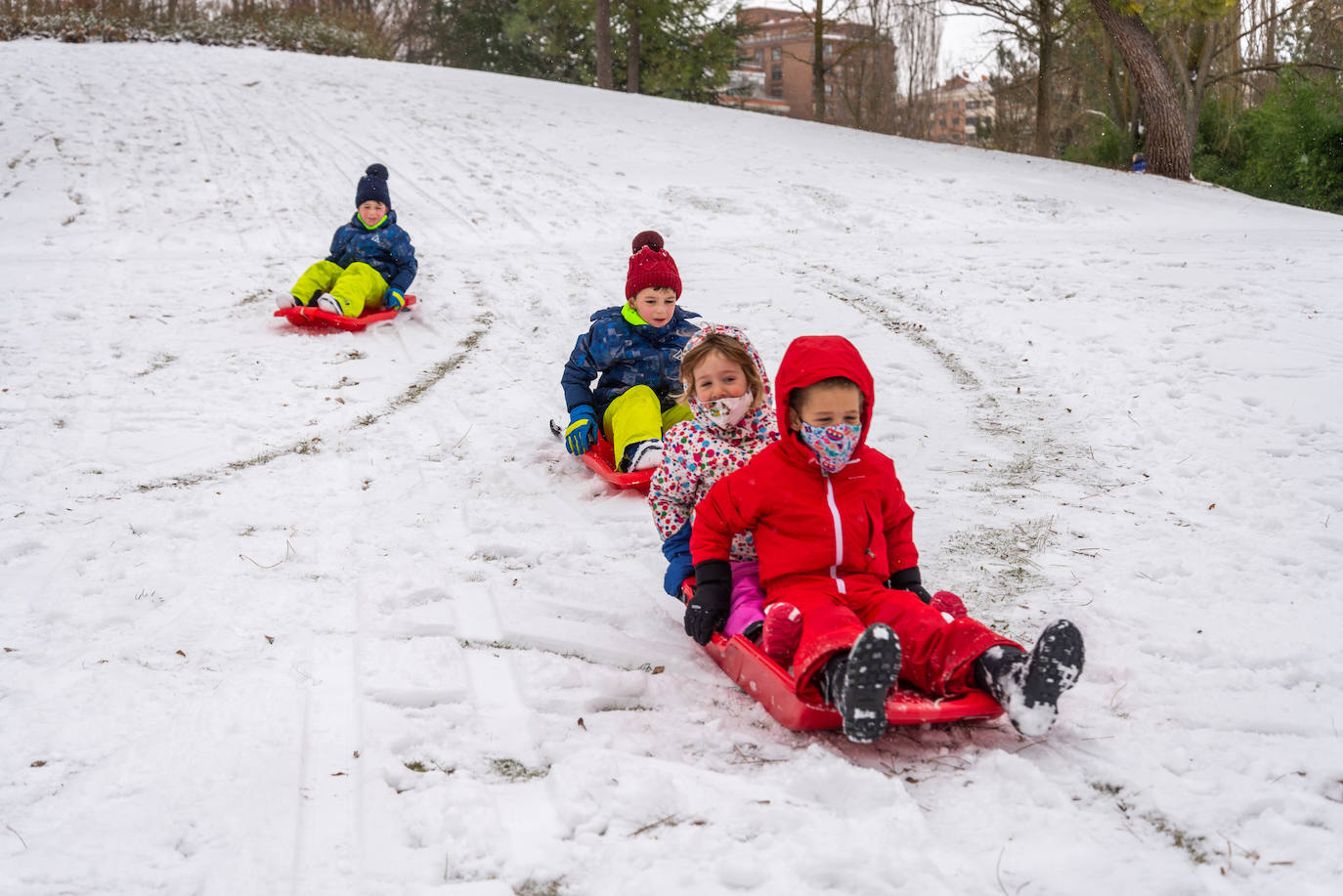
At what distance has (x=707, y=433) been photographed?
3.20 meters

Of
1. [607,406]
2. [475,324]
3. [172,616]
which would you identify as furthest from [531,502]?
[475,324]

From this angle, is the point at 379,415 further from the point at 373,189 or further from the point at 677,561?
the point at 677,561

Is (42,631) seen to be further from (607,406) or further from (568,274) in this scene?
(568,274)

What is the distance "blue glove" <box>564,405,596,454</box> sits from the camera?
444cm

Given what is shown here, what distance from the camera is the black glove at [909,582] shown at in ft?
8.89

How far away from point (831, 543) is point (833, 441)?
28 centimetres

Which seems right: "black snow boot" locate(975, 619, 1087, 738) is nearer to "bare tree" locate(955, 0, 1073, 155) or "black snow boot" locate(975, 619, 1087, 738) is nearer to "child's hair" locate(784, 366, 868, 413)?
"child's hair" locate(784, 366, 868, 413)

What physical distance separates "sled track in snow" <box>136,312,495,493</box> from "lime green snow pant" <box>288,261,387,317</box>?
73 centimetres

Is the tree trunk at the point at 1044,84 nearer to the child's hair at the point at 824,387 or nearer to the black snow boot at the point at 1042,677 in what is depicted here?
the child's hair at the point at 824,387

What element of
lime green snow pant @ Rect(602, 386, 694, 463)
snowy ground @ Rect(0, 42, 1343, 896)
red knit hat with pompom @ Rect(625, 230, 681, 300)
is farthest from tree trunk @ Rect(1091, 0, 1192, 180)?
lime green snow pant @ Rect(602, 386, 694, 463)

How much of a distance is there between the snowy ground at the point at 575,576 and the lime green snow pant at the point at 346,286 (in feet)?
0.79

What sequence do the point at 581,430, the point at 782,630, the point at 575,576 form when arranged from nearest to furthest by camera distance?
the point at 782,630 → the point at 575,576 → the point at 581,430

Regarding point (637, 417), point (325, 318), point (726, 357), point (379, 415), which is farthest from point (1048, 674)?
point (325, 318)

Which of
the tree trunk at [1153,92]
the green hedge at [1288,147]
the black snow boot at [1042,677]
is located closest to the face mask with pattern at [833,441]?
the black snow boot at [1042,677]
